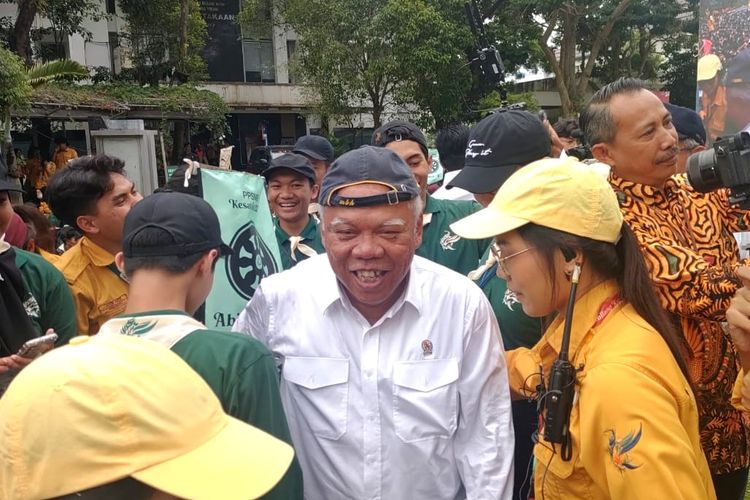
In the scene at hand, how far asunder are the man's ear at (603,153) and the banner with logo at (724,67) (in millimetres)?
4794

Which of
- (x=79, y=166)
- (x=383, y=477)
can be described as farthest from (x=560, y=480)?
(x=79, y=166)

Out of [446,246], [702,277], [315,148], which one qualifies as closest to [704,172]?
[702,277]

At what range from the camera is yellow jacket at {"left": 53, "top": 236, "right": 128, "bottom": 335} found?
2.87 meters

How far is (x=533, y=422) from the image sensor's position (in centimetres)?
251

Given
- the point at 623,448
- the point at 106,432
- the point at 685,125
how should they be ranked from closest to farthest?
the point at 106,432 < the point at 623,448 < the point at 685,125

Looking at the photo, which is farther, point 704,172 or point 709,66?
point 709,66

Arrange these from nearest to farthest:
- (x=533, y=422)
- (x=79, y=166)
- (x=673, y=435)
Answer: (x=673, y=435) → (x=533, y=422) → (x=79, y=166)

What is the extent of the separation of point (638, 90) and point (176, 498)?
2.08 meters

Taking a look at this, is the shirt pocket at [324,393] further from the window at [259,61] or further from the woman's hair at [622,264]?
the window at [259,61]

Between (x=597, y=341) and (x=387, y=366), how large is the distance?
60 cm

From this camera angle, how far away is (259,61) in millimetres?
27469

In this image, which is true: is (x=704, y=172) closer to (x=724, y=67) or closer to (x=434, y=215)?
(x=434, y=215)

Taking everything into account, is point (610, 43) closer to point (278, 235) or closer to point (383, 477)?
point (278, 235)

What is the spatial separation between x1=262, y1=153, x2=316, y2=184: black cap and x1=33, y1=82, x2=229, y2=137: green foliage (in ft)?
37.5
